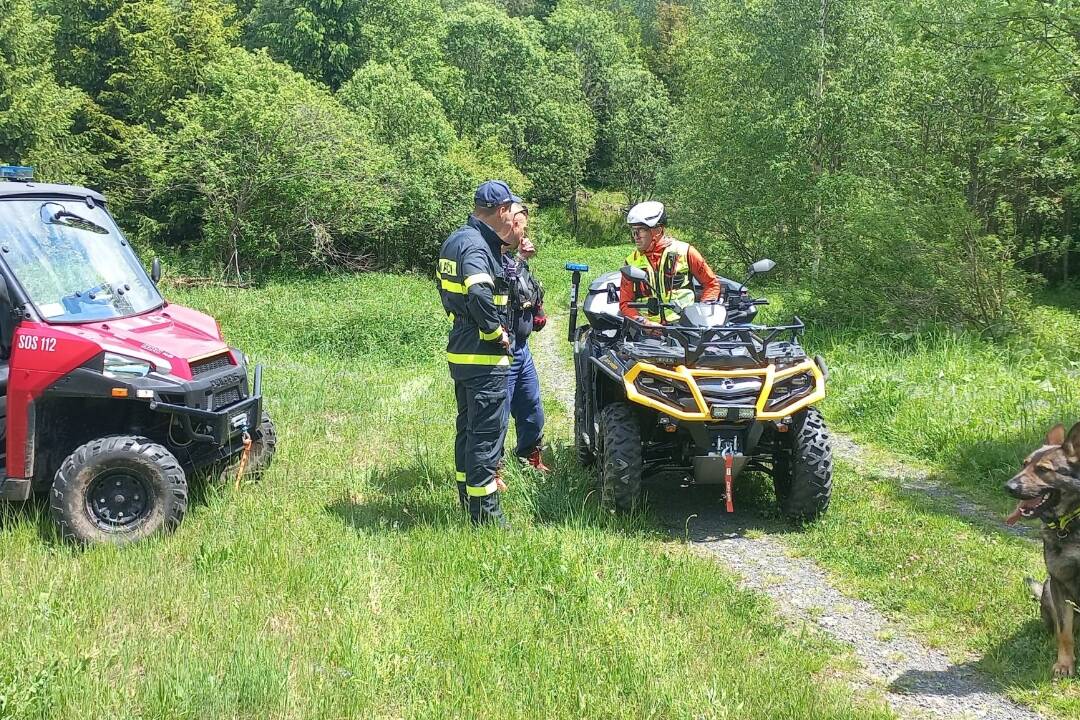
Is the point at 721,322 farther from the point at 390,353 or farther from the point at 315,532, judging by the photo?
the point at 390,353

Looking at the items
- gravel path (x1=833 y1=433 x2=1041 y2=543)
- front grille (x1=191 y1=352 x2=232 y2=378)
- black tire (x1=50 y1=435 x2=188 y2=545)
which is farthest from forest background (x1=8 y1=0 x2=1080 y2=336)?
black tire (x1=50 y1=435 x2=188 y2=545)

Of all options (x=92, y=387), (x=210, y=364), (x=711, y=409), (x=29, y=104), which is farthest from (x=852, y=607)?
(x=29, y=104)

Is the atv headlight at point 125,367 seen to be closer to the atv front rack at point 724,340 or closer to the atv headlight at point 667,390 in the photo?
the atv headlight at point 667,390

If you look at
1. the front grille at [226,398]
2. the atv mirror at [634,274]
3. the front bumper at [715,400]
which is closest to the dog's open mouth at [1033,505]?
the front bumper at [715,400]

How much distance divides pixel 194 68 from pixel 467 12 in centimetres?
1895

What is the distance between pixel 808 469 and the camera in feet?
18.7

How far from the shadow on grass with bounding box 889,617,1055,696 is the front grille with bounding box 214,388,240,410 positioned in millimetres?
4223

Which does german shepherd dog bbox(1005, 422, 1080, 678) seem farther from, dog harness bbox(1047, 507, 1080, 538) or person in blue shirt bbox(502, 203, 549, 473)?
person in blue shirt bbox(502, 203, 549, 473)

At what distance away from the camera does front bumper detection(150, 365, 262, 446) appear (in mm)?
5270

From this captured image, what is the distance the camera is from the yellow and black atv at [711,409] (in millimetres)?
5477

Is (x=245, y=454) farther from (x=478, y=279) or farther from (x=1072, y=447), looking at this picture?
(x=1072, y=447)

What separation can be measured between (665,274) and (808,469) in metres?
1.91

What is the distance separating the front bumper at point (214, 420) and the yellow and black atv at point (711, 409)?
2.42 meters

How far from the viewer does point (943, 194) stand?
45.4 feet
